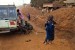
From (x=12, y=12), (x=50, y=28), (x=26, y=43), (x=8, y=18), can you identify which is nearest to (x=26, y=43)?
(x=26, y=43)

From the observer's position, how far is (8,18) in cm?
1950

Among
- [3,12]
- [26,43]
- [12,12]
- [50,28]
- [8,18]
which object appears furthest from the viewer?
[12,12]

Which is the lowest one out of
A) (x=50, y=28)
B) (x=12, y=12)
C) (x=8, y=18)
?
(x=50, y=28)

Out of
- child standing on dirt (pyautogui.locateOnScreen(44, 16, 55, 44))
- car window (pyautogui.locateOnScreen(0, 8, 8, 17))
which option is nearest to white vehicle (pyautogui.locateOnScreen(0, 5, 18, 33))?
car window (pyautogui.locateOnScreen(0, 8, 8, 17))

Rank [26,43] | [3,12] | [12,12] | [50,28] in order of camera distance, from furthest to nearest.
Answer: [12,12]
[3,12]
[26,43]
[50,28]

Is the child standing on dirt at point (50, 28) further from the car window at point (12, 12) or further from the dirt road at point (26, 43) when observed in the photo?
the car window at point (12, 12)

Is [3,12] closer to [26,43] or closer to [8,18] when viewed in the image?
[8,18]

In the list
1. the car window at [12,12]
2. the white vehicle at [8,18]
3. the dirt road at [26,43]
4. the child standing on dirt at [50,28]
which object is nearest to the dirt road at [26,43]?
the dirt road at [26,43]

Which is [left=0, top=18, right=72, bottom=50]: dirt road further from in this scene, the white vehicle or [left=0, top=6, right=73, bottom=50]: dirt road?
the white vehicle

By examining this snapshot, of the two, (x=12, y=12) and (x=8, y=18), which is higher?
(x=12, y=12)

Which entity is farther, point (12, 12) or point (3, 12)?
point (12, 12)

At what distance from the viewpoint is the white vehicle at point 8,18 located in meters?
19.1

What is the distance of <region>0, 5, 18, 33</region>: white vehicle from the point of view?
1914 centimetres

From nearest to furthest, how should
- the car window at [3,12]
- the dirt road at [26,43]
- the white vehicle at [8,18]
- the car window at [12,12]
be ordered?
the dirt road at [26,43], the white vehicle at [8,18], the car window at [3,12], the car window at [12,12]
